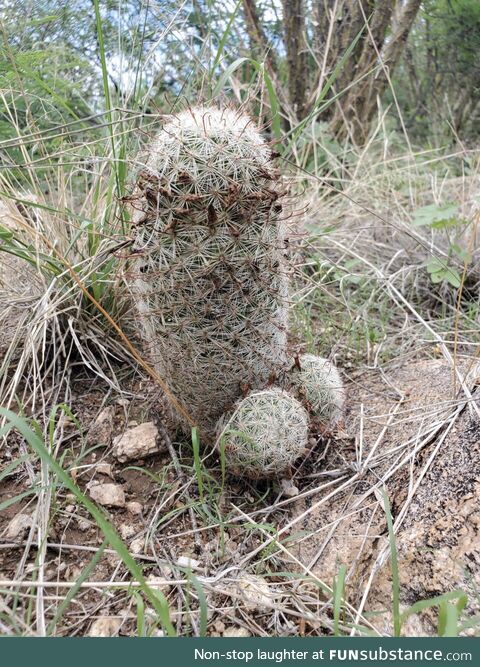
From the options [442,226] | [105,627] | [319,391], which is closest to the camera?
[105,627]

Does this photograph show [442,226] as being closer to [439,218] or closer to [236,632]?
[439,218]

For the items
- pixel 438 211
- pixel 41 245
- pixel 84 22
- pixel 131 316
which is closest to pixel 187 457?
pixel 131 316

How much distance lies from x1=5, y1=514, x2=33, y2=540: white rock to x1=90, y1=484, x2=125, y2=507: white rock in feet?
0.62

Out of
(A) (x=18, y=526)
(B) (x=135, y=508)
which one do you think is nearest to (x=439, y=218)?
(B) (x=135, y=508)

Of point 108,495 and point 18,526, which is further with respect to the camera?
point 108,495

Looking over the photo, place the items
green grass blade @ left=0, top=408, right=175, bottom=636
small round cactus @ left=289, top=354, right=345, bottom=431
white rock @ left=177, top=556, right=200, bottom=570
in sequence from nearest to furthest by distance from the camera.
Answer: green grass blade @ left=0, top=408, right=175, bottom=636 → white rock @ left=177, top=556, right=200, bottom=570 → small round cactus @ left=289, top=354, right=345, bottom=431

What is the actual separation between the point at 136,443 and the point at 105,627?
0.61 metres

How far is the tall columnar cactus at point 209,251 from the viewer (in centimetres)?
138

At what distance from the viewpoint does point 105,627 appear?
46.6 inches

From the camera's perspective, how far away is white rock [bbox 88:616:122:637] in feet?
3.84

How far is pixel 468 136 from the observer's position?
476 cm

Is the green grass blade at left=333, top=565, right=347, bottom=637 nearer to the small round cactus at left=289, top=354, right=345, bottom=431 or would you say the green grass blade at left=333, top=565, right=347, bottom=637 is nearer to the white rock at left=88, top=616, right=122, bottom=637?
the white rock at left=88, top=616, right=122, bottom=637

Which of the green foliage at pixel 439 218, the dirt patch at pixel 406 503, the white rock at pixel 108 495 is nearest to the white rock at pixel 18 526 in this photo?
the white rock at pixel 108 495

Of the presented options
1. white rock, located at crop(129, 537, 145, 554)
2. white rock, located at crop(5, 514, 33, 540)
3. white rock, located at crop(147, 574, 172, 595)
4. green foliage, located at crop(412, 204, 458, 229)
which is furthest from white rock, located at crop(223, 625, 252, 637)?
green foliage, located at crop(412, 204, 458, 229)
